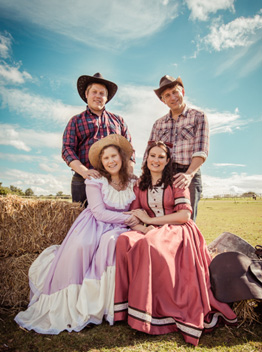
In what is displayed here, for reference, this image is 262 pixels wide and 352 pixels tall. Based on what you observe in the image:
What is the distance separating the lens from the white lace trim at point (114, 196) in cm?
373

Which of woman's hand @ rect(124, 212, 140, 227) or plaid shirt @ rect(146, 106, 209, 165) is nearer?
woman's hand @ rect(124, 212, 140, 227)

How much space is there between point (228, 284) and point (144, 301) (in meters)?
1.09

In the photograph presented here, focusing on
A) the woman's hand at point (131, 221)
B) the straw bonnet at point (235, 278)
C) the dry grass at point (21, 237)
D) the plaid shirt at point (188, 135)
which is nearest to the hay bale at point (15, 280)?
the dry grass at point (21, 237)

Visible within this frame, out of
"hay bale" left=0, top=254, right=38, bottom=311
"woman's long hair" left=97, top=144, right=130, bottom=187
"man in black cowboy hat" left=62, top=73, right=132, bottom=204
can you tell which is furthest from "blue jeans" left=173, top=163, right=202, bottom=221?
"hay bale" left=0, top=254, right=38, bottom=311

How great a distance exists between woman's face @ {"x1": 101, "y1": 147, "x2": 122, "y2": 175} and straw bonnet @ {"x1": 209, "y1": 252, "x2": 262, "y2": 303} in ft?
6.38

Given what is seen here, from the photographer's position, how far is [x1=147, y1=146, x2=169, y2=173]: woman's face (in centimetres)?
378

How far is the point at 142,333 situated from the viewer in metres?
2.70

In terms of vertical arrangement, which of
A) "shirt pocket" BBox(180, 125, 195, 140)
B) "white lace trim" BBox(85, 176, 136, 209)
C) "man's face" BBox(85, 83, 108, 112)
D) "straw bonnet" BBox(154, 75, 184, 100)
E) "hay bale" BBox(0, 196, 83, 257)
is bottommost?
"hay bale" BBox(0, 196, 83, 257)

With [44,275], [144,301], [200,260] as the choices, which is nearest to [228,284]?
[200,260]

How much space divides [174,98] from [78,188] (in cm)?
238

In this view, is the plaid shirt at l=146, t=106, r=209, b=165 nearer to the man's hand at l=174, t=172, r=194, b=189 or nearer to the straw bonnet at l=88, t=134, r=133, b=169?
the man's hand at l=174, t=172, r=194, b=189

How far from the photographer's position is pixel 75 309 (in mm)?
2939

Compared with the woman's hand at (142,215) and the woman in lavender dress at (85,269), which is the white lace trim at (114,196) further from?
the woman's hand at (142,215)

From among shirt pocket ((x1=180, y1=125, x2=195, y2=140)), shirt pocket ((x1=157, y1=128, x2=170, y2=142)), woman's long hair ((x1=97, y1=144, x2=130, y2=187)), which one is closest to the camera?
woman's long hair ((x1=97, y1=144, x2=130, y2=187))
